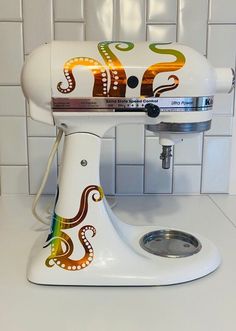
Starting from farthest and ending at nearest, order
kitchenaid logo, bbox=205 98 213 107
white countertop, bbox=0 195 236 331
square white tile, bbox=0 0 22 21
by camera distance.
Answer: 1. square white tile, bbox=0 0 22 21
2. kitchenaid logo, bbox=205 98 213 107
3. white countertop, bbox=0 195 236 331

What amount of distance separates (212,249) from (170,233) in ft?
0.30

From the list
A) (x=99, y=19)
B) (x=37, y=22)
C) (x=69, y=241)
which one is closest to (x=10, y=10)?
(x=37, y=22)

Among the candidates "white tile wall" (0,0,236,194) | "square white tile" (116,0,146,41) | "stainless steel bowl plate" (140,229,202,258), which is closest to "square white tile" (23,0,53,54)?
"white tile wall" (0,0,236,194)

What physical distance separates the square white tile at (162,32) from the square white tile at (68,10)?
157mm

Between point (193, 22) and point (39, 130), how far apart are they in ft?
1.42

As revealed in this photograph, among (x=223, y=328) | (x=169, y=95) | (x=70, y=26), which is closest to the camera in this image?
(x=223, y=328)

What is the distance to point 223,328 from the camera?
0.54 m

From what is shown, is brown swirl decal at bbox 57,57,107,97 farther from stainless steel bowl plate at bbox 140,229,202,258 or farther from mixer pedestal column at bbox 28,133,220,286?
stainless steel bowl plate at bbox 140,229,202,258

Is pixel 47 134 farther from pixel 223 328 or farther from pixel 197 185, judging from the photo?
pixel 223 328

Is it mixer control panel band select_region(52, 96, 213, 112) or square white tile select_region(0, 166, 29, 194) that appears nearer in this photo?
mixer control panel band select_region(52, 96, 213, 112)

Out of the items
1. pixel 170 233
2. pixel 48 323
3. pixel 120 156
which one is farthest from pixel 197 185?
pixel 48 323

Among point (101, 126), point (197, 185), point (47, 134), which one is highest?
point (101, 126)

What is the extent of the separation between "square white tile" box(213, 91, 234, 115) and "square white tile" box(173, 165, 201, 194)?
0.14m

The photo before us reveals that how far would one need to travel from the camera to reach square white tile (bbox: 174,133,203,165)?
1067mm
